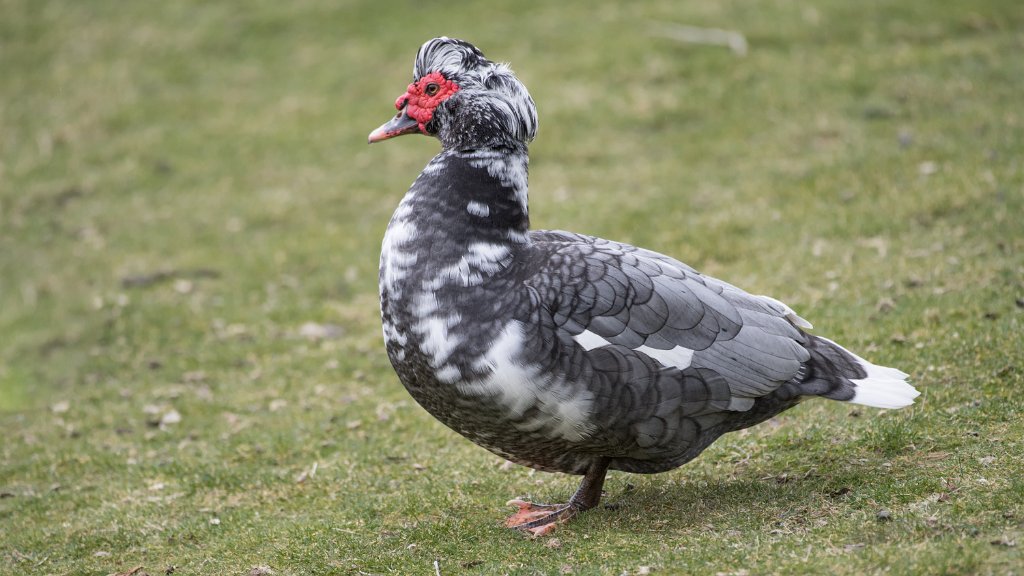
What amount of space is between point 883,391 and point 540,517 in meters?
2.07

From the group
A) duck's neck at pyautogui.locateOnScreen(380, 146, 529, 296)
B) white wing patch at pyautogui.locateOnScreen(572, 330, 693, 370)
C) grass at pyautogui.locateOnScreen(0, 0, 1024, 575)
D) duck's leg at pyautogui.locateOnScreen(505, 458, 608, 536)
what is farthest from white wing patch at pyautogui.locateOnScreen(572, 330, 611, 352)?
grass at pyautogui.locateOnScreen(0, 0, 1024, 575)

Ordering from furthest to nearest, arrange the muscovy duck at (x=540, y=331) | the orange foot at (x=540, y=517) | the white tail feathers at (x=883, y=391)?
the orange foot at (x=540, y=517), the white tail feathers at (x=883, y=391), the muscovy duck at (x=540, y=331)

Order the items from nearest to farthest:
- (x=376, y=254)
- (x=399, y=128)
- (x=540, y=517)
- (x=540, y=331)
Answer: (x=540, y=331) → (x=399, y=128) → (x=540, y=517) → (x=376, y=254)

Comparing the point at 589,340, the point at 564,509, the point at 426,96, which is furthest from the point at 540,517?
the point at 426,96

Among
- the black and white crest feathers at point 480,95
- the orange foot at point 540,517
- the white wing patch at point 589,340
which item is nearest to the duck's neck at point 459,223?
the black and white crest feathers at point 480,95

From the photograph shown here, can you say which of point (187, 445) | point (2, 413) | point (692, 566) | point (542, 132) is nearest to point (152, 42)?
point (542, 132)

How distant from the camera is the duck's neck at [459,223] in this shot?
5.53 m

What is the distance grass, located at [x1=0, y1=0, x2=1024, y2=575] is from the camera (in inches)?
234

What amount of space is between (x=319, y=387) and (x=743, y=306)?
4497 mm

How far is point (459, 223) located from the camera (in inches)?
220

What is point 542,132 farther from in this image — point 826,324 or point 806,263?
point 826,324

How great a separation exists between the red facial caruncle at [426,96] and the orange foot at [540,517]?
91.5 inches

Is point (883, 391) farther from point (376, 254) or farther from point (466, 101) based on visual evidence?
point (376, 254)

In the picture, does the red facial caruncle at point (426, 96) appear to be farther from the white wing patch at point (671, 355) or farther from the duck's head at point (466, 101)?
the white wing patch at point (671, 355)
